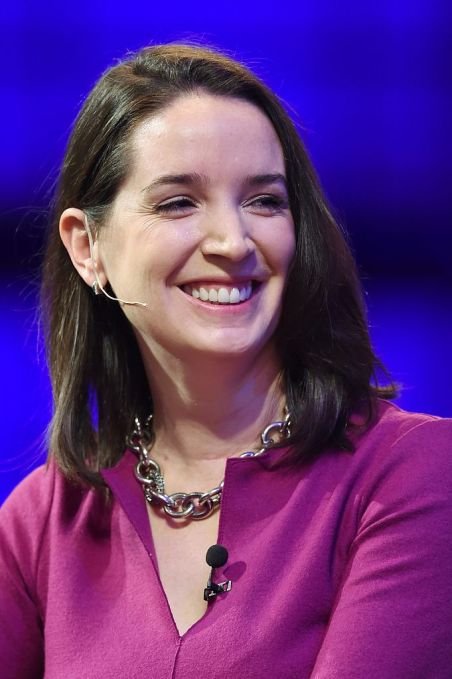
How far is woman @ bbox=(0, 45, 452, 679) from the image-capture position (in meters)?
1.63

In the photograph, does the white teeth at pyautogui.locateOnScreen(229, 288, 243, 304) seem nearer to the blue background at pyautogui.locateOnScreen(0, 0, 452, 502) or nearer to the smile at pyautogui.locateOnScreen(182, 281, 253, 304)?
the smile at pyautogui.locateOnScreen(182, 281, 253, 304)

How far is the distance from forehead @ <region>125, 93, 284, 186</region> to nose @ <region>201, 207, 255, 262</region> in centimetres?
6

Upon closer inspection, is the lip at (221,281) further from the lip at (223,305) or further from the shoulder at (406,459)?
the shoulder at (406,459)

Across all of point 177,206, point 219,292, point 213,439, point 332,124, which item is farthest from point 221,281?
point 332,124

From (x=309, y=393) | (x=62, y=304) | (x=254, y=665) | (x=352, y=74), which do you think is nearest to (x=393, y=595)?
(x=254, y=665)

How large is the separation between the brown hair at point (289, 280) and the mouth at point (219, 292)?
11cm

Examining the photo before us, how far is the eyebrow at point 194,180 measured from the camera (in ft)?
5.82

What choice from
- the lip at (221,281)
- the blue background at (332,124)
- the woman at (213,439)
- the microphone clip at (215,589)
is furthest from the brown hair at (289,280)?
the blue background at (332,124)

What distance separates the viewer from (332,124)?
285 centimetres

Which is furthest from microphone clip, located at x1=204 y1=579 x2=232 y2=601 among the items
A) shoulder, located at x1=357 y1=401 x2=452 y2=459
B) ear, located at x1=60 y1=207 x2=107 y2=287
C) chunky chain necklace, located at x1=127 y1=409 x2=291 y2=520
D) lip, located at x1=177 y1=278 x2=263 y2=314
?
ear, located at x1=60 y1=207 x2=107 y2=287

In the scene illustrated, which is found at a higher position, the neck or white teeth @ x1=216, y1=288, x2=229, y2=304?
white teeth @ x1=216, y1=288, x2=229, y2=304

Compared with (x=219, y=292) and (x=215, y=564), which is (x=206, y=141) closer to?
(x=219, y=292)

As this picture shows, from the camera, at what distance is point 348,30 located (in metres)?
2.77

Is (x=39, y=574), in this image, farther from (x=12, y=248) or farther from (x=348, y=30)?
(x=348, y=30)
